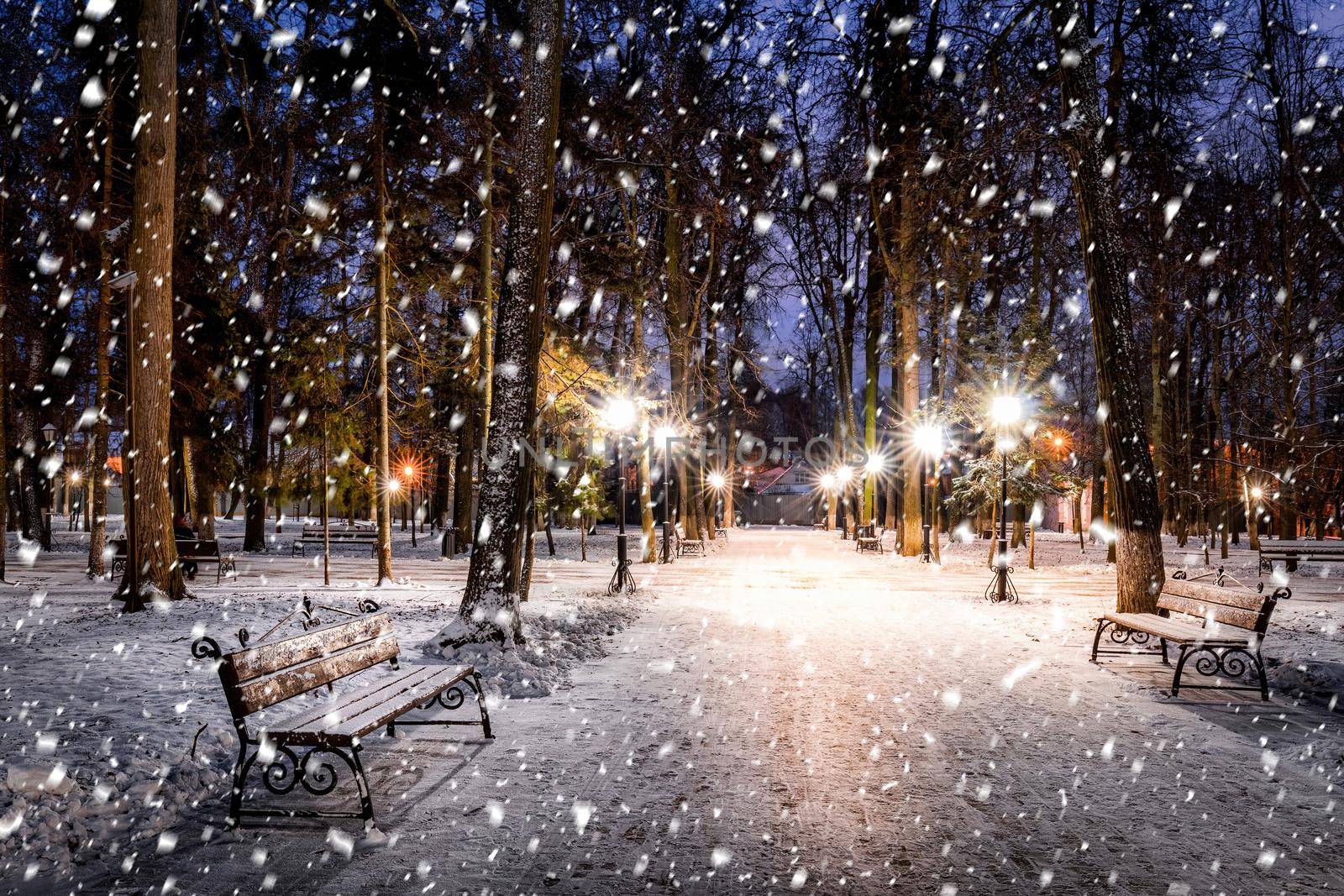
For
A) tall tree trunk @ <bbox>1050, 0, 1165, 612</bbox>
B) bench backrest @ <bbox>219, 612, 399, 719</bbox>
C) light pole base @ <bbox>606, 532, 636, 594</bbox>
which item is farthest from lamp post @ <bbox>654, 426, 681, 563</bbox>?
bench backrest @ <bbox>219, 612, 399, 719</bbox>

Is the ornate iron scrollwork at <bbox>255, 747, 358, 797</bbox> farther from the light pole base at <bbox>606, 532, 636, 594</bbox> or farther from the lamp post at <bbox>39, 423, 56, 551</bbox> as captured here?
the lamp post at <bbox>39, 423, 56, 551</bbox>

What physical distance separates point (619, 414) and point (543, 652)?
24.9 feet

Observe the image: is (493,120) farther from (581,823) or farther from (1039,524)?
(1039,524)

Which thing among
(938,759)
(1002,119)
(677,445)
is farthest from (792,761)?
(677,445)

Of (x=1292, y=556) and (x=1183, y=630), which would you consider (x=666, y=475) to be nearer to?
(x=1183, y=630)

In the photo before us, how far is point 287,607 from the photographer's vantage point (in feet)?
38.5

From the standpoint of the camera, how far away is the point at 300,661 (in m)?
5.05

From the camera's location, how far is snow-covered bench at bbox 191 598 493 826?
436cm

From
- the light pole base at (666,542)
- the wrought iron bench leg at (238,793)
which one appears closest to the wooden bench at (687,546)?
the light pole base at (666,542)

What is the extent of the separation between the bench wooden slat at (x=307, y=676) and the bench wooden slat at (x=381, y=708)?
22cm

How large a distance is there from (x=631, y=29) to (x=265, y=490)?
17247mm

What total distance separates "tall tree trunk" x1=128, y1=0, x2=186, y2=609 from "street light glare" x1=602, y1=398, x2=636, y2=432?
736cm

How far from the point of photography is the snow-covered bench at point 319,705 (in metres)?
4.36

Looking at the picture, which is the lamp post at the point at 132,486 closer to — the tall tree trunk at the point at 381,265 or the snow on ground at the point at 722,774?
the snow on ground at the point at 722,774
